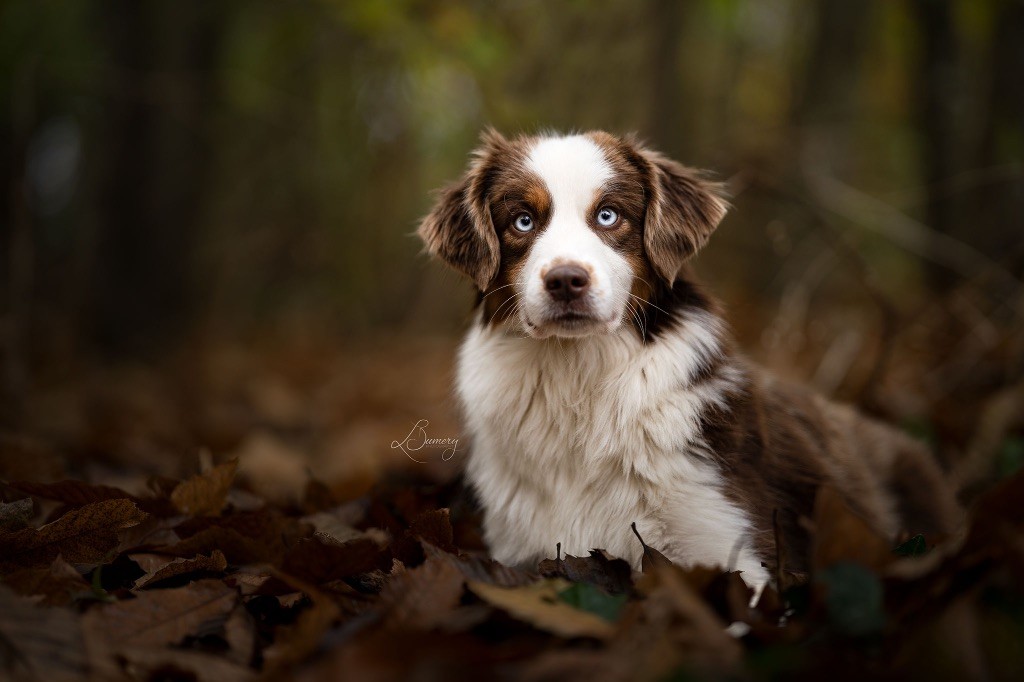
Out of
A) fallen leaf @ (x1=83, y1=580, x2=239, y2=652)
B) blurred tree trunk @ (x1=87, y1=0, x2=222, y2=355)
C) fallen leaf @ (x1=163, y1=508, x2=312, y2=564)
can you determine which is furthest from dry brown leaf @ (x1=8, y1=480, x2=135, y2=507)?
blurred tree trunk @ (x1=87, y1=0, x2=222, y2=355)

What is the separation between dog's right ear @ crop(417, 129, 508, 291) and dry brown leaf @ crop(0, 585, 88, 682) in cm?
192

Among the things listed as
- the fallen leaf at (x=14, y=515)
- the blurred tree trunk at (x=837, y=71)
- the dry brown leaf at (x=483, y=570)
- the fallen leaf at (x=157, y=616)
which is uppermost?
the blurred tree trunk at (x=837, y=71)

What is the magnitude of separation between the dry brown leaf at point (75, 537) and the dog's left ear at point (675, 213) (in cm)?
203

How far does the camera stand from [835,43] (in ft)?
38.1

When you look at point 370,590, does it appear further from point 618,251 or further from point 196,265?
point 196,265

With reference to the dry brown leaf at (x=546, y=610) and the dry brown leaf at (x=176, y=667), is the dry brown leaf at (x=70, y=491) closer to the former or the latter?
the dry brown leaf at (x=176, y=667)

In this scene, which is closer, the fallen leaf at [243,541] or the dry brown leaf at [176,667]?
the dry brown leaf at [176,667]

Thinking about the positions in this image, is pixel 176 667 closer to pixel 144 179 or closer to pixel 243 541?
pixel 243 541

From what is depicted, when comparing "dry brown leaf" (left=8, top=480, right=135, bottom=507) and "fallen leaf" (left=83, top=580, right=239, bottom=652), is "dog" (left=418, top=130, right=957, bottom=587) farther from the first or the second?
"dry brown leaf" (left=8, top=480, right=135, bottom=507)

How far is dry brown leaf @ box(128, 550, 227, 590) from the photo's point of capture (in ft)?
8.32

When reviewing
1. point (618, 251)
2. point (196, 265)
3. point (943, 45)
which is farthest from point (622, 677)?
point (196, 265)

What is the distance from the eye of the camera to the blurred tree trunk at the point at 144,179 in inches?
428
